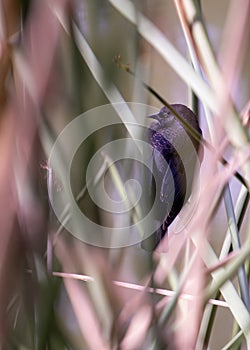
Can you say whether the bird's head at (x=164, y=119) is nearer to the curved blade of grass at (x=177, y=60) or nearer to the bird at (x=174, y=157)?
the bird at (x=174, y=157)

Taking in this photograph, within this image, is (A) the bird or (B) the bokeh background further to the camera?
(A) the bird

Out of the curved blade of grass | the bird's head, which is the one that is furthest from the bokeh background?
the bird's head

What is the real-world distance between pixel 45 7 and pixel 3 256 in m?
0.04

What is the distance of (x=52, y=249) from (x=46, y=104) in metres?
0.05

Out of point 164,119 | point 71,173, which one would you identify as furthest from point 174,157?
point 71,173

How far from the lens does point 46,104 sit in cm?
9

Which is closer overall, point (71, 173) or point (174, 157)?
point (71, 173)

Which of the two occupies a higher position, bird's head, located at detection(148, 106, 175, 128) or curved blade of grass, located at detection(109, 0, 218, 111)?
curved blade of grass, located at detection(109, 0, 218, 111)

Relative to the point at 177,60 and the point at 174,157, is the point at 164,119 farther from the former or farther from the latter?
the point at 177,60

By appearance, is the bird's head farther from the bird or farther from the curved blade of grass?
the curved blade of grass

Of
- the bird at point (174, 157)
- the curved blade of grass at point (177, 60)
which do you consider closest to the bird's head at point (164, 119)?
the bird at point (174, 157)

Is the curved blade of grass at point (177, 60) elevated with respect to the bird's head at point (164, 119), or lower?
elevated

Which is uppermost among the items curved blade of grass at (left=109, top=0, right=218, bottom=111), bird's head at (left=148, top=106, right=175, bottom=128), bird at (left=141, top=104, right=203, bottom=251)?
curved blade of grass at (left=109, top=0, right=218, bottom=111)

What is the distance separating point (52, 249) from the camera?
0.44 feet
